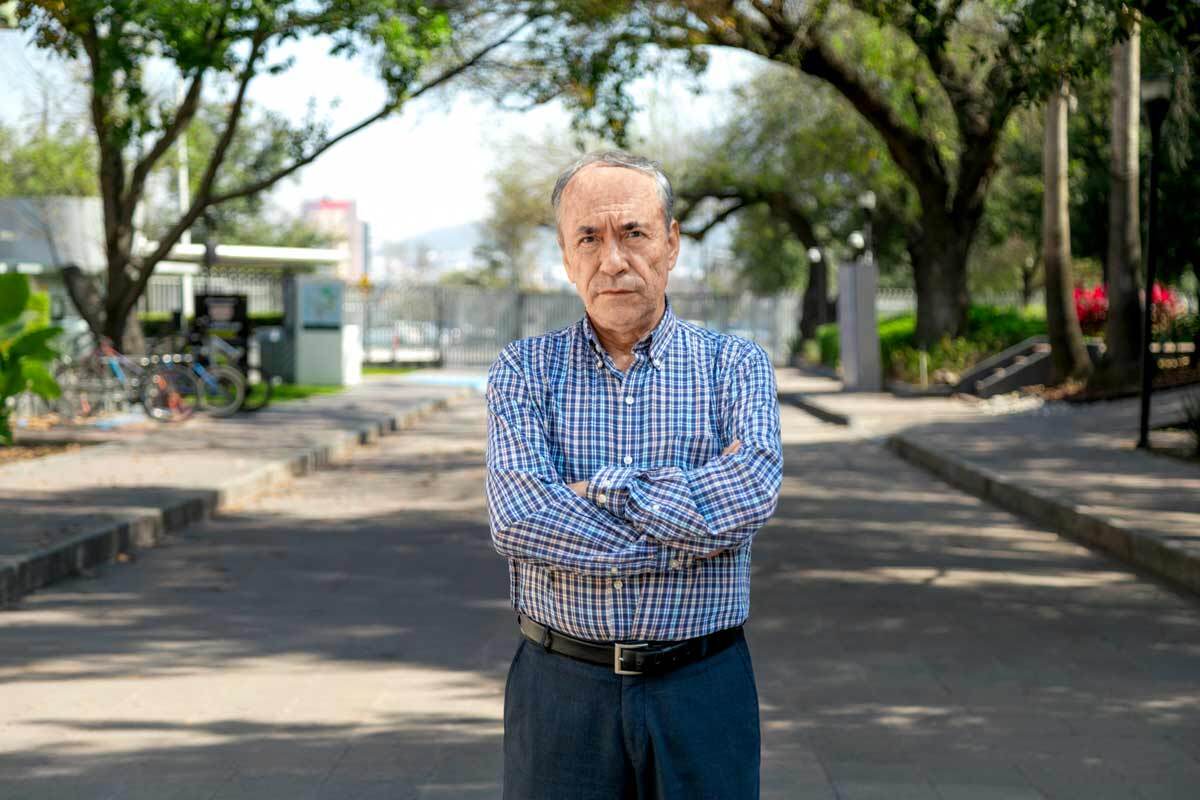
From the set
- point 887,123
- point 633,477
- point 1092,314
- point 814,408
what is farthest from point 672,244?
point 1092,314

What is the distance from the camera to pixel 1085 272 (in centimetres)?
6750

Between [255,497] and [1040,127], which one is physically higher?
[1040,127]

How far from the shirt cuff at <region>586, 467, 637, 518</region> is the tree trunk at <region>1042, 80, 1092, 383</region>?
67.5 ft

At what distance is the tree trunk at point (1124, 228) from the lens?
19938mm

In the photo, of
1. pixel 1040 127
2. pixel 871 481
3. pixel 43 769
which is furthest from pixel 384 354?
pixel 43 769

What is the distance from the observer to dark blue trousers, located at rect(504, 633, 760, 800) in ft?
8.57

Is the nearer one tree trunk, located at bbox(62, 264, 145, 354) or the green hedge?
tree trunk, located at bbox(62, 264, 145, 354)

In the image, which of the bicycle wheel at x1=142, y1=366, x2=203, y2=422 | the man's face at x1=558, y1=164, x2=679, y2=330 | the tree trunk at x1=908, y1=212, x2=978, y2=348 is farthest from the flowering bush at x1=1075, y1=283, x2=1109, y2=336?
the man's face at x1=558, y1=164, x2=679, y2=330

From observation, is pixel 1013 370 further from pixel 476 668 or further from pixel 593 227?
pixel 593 227

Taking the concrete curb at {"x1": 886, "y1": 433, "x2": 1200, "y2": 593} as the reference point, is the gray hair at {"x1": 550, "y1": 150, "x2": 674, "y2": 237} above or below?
above

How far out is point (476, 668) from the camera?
6496 millimetres

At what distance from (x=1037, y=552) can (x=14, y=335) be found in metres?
8.44

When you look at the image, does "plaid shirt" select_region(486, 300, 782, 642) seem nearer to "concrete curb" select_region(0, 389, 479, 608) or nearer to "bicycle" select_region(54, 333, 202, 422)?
"concrete curb" select_region(0, 389, 479, 608)

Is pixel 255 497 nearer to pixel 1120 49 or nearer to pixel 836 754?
pixel 836 754
